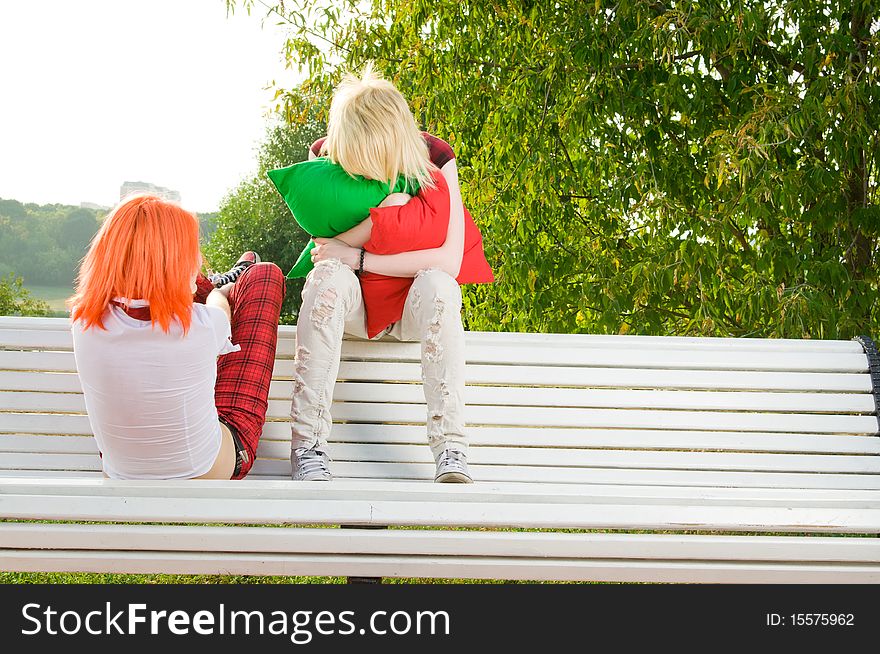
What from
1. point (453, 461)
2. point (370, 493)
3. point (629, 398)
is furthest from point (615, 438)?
point (370, 493)

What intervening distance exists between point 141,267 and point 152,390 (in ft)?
0.83

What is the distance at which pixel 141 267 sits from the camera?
73.3 inches

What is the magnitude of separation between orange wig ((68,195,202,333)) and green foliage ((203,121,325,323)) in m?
13.2

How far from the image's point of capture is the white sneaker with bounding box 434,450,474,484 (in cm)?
215

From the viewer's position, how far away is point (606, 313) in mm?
3773

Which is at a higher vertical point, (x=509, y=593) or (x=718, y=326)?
(x=718, y=326)

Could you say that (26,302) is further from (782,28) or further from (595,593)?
(595,593)

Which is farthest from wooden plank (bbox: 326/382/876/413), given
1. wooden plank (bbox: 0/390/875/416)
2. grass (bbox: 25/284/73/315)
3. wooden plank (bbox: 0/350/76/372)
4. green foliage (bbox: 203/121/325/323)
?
green foliage (bbox: 203/121/325/323)

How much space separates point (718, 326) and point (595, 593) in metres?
2.11

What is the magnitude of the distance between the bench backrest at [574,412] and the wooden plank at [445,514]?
619 mm

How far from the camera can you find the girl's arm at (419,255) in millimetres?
2357

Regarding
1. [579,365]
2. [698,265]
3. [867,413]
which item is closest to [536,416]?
[579,365]

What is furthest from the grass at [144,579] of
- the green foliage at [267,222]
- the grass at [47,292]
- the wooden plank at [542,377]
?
the green foliage at [267,222]

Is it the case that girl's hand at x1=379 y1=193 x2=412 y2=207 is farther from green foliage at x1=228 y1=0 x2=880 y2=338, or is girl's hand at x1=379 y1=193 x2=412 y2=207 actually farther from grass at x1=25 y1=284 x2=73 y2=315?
grass at x1=25 y1=284 x2=73 y2=315
